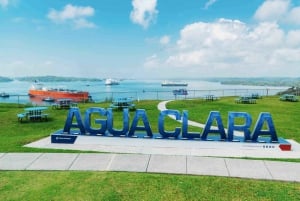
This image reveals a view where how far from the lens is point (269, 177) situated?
327 inches

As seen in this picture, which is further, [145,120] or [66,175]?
[145,120]

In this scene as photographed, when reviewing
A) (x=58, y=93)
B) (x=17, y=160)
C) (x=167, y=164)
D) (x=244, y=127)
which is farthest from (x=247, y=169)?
(x=58, y=93)

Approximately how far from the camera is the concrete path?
28.5 ft

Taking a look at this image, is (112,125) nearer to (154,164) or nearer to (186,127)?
(186,127)

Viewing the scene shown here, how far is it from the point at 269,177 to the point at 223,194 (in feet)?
6.16

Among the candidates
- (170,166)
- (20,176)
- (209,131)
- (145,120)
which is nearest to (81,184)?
(20,176)

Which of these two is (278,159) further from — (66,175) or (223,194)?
(66,175)

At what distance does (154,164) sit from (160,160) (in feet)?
1.59

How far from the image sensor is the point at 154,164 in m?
9.46

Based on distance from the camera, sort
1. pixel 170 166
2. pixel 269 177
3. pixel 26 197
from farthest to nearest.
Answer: pixel 170 166, pixel 269 177, pixel 26 197

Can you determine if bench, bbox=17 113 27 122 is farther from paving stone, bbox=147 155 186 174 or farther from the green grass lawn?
paving stone, bbox=147 155 186 174

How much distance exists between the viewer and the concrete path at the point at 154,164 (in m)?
8.69

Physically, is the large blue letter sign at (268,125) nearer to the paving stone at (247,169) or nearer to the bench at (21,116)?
the paving stone at (247,169)

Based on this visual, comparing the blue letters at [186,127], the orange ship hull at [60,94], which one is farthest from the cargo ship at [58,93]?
the blue letters at [186,127]
